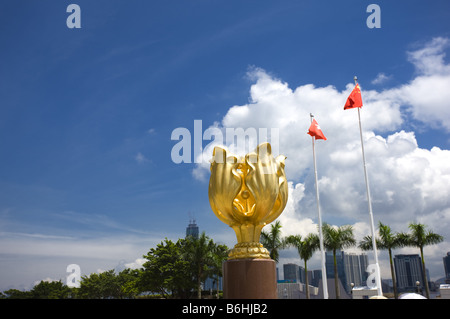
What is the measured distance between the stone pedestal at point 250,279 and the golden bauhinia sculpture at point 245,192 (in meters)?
0.28

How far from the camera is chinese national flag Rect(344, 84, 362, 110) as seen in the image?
19219 mm

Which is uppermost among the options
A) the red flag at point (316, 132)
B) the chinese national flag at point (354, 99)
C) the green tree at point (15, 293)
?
the chinese national flag at point (354, 99)

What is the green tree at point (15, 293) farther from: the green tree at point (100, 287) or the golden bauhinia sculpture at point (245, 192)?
the golden bauhinia sculpture at point (245, 192)

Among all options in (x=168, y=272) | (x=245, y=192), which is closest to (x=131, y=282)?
(x=168, y=272)

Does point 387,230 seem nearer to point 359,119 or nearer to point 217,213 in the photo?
point 359,119

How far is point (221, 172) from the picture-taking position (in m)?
9.59

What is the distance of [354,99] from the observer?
759 inches

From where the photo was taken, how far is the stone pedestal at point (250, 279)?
28.6ft

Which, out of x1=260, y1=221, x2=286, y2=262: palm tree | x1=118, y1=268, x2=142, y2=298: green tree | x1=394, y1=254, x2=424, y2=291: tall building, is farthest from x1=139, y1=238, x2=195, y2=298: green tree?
x1=394, y1=254, x2=424, y2=291: tall building

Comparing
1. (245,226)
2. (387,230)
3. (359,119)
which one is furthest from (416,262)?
(245,226)

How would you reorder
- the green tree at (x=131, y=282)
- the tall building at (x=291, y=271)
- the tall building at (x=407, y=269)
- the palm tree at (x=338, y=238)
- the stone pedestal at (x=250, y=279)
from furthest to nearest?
1. the tall building at (x=291, y=271)
2. the tall building at (x=407, y=269)
3. the green tree at (x=131, y=282)
4. the palm tree at (x=338, y=238)
5. the stone pedestal at (x=250, y=279)

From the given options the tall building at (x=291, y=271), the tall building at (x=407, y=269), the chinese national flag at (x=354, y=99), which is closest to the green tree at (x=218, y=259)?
the chinese national flag at (x=354, y=99)
